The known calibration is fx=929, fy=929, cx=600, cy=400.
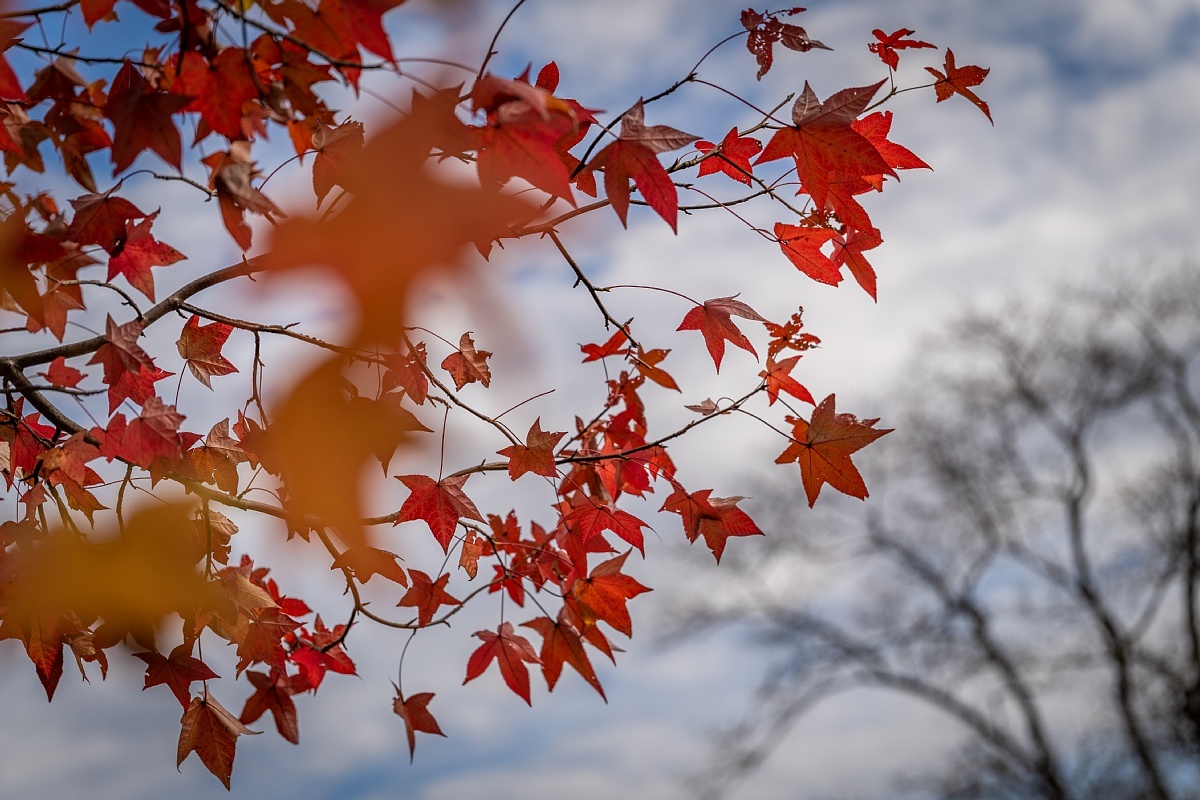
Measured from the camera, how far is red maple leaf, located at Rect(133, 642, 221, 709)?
43.6 inches

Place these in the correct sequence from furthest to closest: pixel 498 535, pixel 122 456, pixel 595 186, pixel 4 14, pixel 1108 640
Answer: pixel 1108 640 < pixel 498 535 < pixel 595 186 < pixel 122 456 < pixel 4 14

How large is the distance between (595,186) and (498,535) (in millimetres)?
552

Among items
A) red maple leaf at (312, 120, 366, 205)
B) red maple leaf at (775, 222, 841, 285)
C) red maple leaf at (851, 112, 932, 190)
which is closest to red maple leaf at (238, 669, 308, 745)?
red maple leaf at (312, 120, 366, 205)

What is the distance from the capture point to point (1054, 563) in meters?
7.99

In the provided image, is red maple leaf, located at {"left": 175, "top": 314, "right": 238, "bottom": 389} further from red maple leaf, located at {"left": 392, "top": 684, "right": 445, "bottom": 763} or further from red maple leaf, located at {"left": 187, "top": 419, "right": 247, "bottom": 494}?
red maple leaf, located at {"left": 392, "top": 684, "right": 445, "bottom": 763}

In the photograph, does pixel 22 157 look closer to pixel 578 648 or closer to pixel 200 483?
pixel 200 483

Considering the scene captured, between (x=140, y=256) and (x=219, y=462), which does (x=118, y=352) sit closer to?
(x=140, y=256)

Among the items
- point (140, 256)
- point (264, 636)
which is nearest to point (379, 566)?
point (264, 636)

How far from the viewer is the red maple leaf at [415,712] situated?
1.31 m

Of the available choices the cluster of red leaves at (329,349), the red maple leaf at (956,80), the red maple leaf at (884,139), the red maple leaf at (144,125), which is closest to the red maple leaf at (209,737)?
the cluster of red leaves at (329,349)

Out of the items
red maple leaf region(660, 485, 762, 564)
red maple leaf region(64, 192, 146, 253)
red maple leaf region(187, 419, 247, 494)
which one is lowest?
red maple leaf region(660, 485, 762, 564)

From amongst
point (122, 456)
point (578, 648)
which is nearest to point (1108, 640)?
point (578, 648)

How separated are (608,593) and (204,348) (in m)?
0.63

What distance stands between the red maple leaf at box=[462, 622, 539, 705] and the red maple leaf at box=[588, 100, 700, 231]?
27.6 inches
